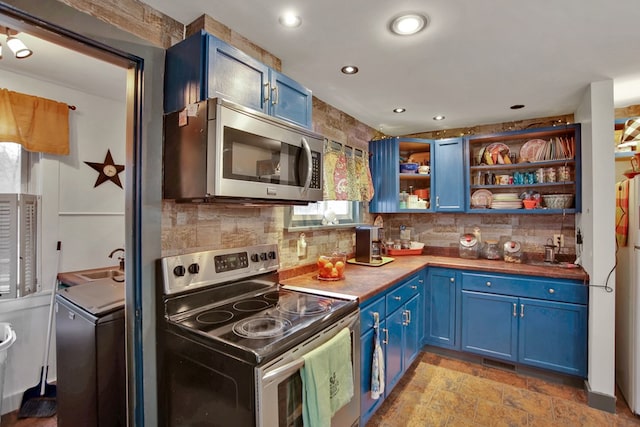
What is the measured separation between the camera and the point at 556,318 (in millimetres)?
2512

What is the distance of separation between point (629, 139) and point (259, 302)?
2968 mm

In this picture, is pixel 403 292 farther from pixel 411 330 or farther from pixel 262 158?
pixel 262 158

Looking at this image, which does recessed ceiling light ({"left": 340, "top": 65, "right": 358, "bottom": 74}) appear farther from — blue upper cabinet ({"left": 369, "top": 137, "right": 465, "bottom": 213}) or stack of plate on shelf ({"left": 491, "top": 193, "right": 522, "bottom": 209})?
stack of plate on shelf ({"left": 491, "top": 193, "right": 522, "bottom": 209})

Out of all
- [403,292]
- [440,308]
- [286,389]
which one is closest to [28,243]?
[286,389]

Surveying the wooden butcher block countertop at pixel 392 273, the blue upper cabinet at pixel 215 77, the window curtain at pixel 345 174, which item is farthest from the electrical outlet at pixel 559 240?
the blue upper cabinet at pixel 215 77

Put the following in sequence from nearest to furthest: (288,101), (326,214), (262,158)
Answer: (262,158) < (288,101) < (326,214)

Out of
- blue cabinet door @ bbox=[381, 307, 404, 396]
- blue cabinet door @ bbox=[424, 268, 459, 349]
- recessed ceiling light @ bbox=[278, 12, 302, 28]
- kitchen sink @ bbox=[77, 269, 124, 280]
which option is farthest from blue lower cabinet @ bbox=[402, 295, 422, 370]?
kitchen sink @ bbox=[77, 269, 124, 280]

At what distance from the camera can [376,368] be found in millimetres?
1901

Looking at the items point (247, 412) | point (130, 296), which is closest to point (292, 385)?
point (247, 412)

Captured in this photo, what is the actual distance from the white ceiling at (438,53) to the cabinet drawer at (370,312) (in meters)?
1.54

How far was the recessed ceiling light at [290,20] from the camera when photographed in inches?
60.7

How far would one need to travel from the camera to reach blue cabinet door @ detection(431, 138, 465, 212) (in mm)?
3242

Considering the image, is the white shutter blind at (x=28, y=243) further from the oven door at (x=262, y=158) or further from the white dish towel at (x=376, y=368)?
the white dish towel at (x=376, y=368)

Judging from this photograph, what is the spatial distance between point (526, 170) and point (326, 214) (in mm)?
2132
